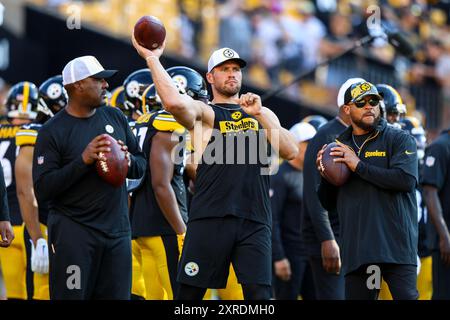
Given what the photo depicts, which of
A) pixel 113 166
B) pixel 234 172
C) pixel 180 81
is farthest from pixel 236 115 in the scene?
pixel 180 81

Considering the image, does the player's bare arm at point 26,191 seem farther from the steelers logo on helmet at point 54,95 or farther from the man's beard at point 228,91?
the man's beard at point 228,91

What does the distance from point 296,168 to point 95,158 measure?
433 cm

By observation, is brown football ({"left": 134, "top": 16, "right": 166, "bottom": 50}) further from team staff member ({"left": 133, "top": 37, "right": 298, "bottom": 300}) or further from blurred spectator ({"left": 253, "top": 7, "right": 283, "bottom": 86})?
blurred spectator ({"left": 253, "top": 7, "right": 283, "bottom": 86})

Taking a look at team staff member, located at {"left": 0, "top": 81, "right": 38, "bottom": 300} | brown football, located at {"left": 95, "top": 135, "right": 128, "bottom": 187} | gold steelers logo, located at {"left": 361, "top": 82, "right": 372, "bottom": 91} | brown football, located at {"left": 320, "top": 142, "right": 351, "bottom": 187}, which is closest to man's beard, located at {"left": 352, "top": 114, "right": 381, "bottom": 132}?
gold steelers logo, located at {"left": 361, "top": 82, "right": 372, "bottom": 91}

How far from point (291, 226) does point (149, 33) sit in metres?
4.27

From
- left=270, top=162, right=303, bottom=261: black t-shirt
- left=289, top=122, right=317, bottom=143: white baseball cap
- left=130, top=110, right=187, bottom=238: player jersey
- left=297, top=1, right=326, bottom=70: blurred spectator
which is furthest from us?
left=297, top=1, right=326, bottom=70: blurred spectator

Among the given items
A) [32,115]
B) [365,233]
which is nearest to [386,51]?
[32,115]

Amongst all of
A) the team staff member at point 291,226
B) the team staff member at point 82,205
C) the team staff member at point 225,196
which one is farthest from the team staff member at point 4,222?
the team staff member at point 291,226

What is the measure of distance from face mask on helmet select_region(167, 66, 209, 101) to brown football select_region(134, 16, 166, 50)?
63.4 inches

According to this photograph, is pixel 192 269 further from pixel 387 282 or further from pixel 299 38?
pixel 299 38

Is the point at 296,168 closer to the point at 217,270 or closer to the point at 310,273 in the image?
the point at 310,273

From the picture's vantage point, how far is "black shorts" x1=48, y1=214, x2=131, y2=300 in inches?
291

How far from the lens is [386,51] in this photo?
2002cm

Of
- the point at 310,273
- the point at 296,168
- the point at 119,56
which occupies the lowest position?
the point at 310,273
